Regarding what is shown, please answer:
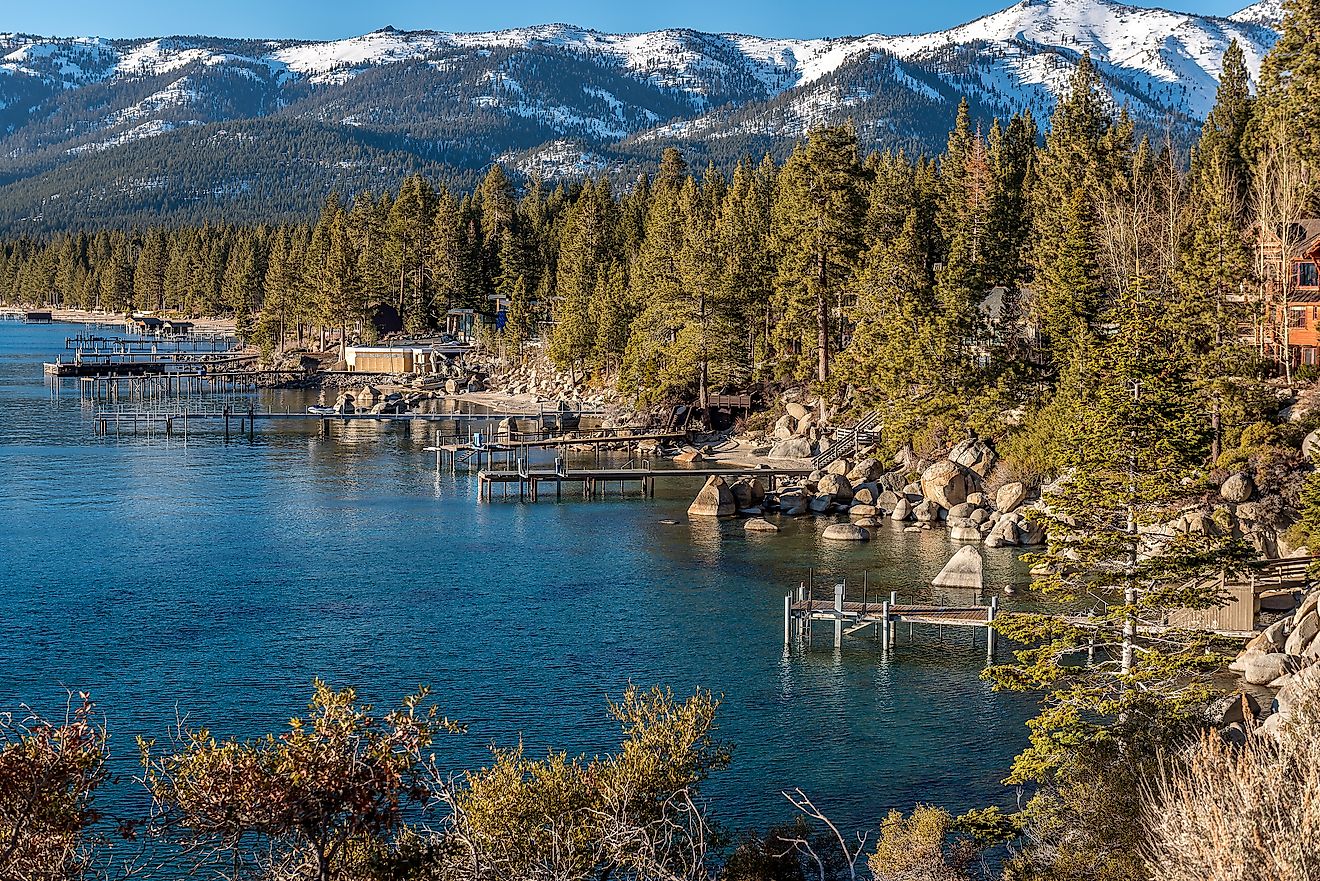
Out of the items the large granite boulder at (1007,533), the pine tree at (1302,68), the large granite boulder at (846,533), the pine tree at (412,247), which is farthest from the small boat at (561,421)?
the pine tree at (412,247)

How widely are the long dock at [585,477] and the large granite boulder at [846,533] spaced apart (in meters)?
11.0

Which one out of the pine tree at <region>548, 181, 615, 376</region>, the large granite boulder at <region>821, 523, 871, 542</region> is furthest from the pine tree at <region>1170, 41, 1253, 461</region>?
the pine tree at <region>548, 181, 615, 376</region>

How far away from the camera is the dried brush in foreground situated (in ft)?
41.2

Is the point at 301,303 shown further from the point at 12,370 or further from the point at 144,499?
the point at 144,499

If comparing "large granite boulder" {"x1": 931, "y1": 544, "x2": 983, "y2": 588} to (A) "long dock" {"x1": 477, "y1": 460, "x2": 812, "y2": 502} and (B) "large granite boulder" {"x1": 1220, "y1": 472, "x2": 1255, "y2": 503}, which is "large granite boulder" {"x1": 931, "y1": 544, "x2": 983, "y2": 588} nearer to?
(B) "large granite boulder" {"x1": 1220, "y1": 472, "x2": 1255, "y2": 503}

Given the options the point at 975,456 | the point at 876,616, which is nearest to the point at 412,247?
the point at 975,456

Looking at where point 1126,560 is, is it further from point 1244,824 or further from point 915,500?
point 915,500

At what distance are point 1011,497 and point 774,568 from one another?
1174cm

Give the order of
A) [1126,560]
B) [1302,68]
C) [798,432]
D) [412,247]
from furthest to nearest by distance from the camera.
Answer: [412,247] < [798,432] < [1302,68] < [1126,560]

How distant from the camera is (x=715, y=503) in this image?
5831 centimetres

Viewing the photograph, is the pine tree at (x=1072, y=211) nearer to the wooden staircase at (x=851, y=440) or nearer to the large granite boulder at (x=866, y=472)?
the large granite boulder at (x=866, y=472)

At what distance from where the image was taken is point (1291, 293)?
178 feet

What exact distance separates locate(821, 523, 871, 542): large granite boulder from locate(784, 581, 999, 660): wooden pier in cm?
1300

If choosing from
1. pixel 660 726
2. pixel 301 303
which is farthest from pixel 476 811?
pixel 301 303
